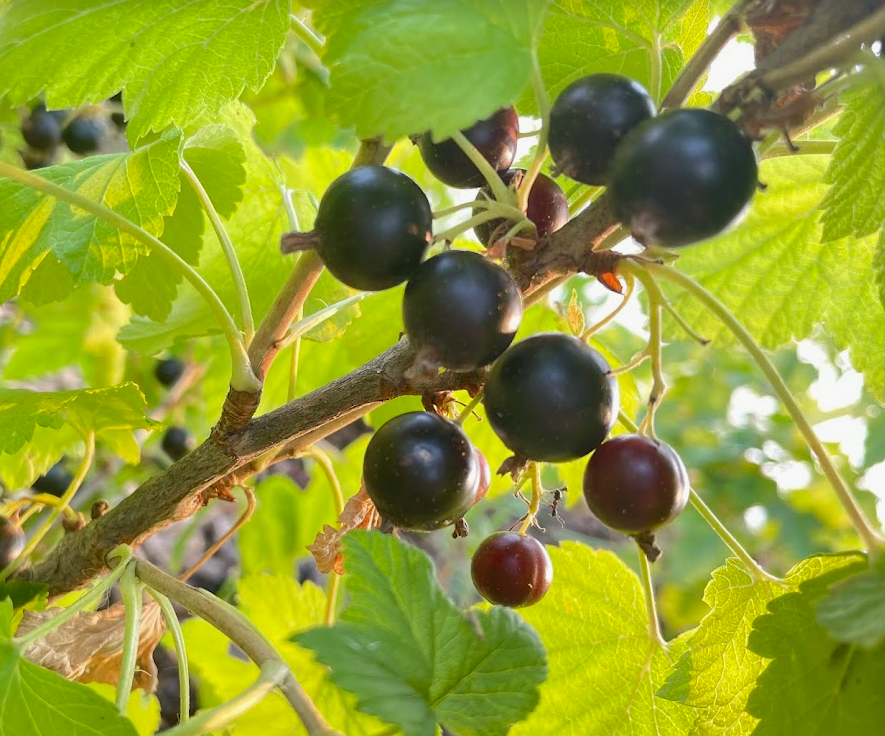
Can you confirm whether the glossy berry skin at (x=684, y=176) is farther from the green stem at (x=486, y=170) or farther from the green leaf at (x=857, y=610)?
the green leaf at (x=857, y=610)

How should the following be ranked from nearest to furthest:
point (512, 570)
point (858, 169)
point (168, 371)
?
1. point (858, 169)
2. point (512, 570)
3. point (168, 371)

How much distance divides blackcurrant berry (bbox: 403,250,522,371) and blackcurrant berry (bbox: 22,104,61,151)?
1.94 meters

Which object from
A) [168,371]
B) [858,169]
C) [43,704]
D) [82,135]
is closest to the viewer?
[43,704]

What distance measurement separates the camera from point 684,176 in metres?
0.62

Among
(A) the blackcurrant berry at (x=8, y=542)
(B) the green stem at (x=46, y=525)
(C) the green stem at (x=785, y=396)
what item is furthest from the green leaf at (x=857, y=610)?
(A) the blackcurrant berry at (x=8, y=542)

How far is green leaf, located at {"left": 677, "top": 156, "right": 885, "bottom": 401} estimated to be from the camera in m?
1.24

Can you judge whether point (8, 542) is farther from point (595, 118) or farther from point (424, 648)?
point (595, 118)

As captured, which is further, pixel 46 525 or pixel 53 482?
pixel 53 482

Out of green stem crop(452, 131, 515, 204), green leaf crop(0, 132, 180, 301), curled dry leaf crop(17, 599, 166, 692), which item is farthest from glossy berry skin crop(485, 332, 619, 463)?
curled dry leaf crop(17, 599, 166, 692)

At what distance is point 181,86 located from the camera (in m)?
0.90

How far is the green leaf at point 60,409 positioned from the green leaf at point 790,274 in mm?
889

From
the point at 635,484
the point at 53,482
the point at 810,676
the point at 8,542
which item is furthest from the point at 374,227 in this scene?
the point at 53,482

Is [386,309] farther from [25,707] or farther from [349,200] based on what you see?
[25,707]

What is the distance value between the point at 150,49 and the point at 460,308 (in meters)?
0.49
